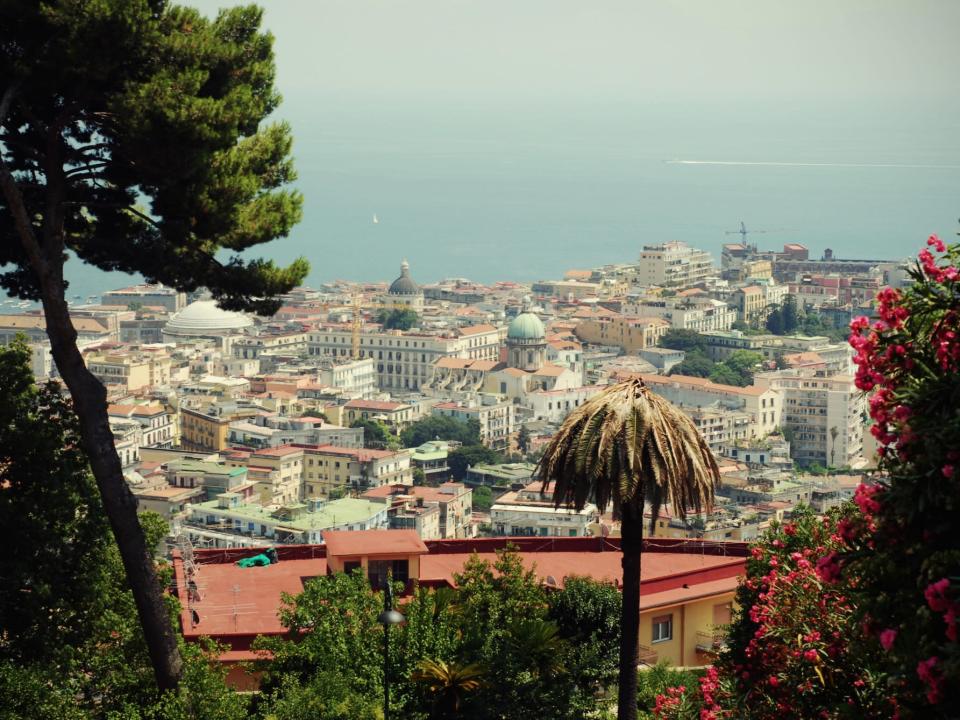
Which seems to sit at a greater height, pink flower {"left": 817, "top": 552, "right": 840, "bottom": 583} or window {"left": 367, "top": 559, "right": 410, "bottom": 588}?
pink flower {"left": 817, "top": 552, "right": 840, "bottom": 583}

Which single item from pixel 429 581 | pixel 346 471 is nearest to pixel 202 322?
pixel 346 471

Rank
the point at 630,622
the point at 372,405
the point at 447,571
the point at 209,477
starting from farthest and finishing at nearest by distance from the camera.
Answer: the point at 372,405, the point at 209,477, the point at 447,571, the point at 630,622

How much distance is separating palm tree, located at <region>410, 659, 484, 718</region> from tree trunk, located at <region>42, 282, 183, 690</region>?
1.11 m

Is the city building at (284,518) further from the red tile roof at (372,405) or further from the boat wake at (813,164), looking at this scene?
the boat wake at (813,164)

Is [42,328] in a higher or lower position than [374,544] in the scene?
higher

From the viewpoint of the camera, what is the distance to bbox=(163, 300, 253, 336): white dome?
210ft

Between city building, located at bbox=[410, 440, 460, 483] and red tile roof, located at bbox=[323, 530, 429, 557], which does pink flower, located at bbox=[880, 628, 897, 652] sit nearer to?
red tile roof, located at bbox=[323, 530, 429, 557]

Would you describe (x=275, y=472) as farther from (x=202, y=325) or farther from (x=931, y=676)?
(x=931, y=676)

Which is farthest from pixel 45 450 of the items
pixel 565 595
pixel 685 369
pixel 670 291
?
pixel 670 291

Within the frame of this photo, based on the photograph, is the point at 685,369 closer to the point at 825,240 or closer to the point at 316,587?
the point at 316,587

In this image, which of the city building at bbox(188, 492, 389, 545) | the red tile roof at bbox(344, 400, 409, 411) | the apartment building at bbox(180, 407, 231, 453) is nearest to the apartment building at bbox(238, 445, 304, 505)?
the city building at bbox(188, 492, 389, 545)

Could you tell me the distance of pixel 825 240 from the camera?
113 metres

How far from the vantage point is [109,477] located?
570 centimetres

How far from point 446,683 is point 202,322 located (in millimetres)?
59591
